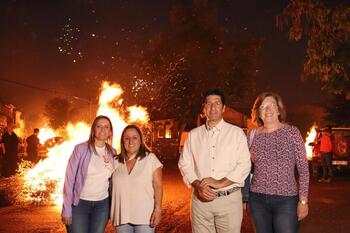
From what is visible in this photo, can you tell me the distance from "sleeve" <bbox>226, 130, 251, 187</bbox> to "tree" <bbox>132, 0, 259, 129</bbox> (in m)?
31.4

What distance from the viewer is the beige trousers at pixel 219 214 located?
4.38m

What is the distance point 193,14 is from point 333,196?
28.0 m

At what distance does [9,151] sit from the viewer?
15.6 meters

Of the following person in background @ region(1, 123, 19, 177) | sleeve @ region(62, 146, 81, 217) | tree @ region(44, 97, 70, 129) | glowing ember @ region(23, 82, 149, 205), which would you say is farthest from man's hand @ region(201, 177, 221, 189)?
tree @ region(44, 97, 70, 129)

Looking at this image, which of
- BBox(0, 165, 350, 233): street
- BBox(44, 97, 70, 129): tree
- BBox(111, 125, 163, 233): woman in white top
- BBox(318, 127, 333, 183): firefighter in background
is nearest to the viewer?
BBox(111, 125, 163, 233): woman in white top

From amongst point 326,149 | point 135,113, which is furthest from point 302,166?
point 135,113

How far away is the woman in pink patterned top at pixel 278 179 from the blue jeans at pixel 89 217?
1.69 metres

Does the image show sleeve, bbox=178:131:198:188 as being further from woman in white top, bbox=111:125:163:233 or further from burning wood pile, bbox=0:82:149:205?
burning wood pile, bbox=0:82:149:205

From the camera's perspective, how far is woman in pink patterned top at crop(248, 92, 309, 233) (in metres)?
4.23

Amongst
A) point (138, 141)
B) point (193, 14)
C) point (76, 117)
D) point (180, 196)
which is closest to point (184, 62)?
point (193, 14)

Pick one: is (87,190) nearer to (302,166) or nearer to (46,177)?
(302,166)

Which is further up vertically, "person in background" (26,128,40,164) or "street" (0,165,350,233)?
"person in background" (26,128,40,164)

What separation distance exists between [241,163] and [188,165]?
607 mm

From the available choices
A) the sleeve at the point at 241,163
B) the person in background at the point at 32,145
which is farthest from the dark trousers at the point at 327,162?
the sleeve at the point at 241,163
